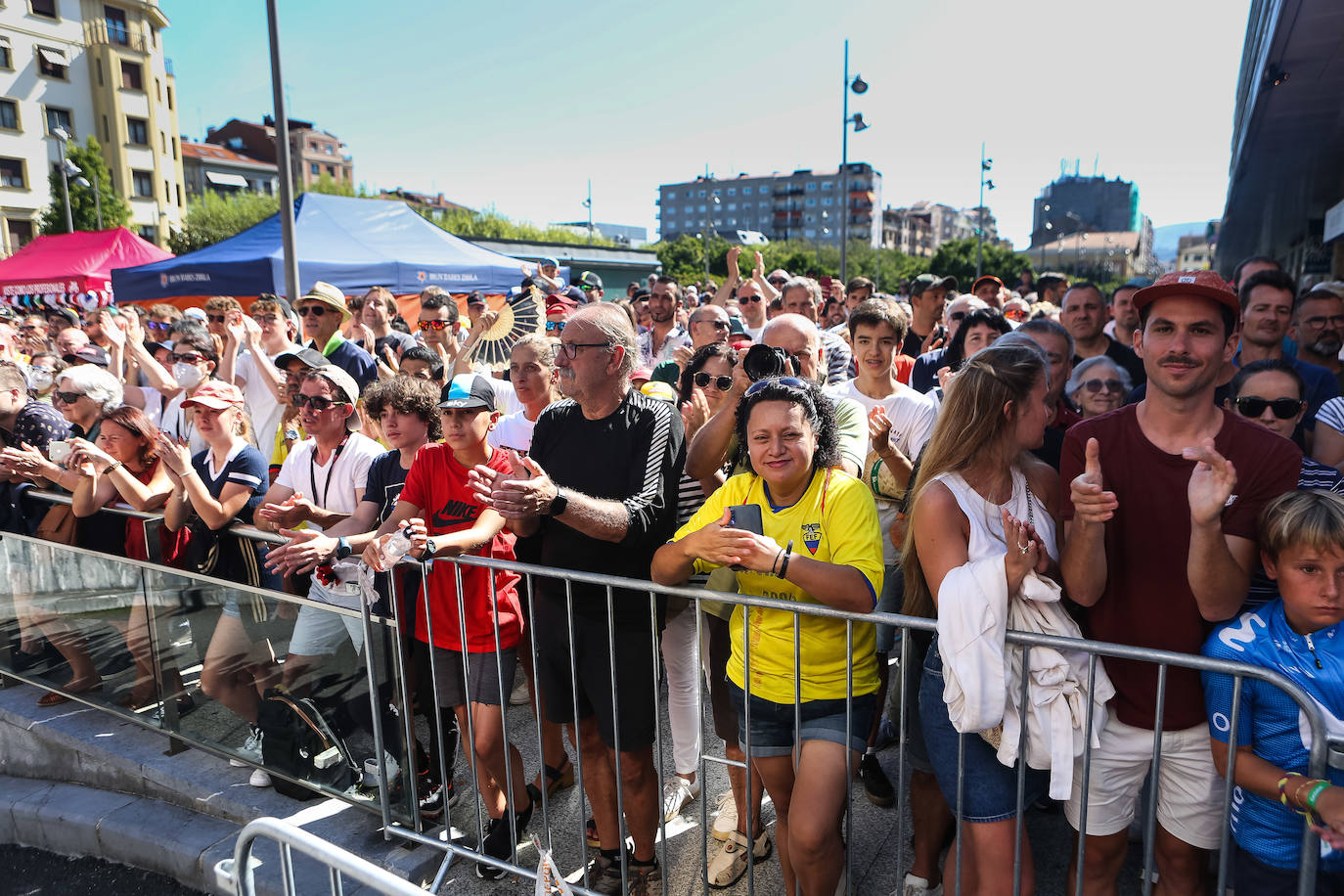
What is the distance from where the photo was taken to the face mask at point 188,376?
5.72m

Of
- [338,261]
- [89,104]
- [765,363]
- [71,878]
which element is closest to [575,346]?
[765,363]

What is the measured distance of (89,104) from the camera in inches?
1880

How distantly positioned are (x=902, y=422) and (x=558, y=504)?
5.90ft

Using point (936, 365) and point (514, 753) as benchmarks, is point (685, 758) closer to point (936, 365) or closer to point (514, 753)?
point (514, 753)

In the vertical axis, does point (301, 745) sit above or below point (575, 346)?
below

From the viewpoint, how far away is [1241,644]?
2135mm

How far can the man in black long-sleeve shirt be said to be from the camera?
3082mm

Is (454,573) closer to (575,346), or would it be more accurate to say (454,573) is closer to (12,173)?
(575,346)

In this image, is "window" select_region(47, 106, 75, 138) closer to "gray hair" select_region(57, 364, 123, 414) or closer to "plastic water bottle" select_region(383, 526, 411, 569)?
"gray hair" select_region(57, 364, 123, 414)

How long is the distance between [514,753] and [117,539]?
2890mm

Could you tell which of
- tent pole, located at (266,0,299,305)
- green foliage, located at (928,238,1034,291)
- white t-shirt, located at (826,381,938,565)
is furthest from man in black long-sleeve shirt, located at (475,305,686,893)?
green foliage, located at (928,238,1034,291)

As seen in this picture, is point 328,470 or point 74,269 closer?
point 328,470

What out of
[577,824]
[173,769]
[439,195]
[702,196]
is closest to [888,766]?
[577,824]

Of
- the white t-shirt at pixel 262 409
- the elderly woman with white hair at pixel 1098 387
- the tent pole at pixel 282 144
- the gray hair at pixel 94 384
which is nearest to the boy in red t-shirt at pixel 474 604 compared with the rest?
the elderly woman with white hair at pixel 1098 387
